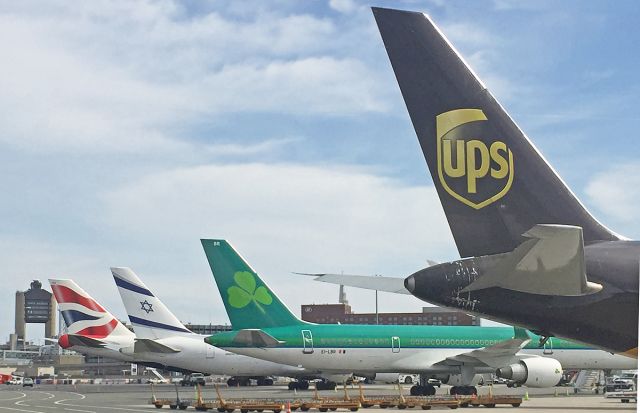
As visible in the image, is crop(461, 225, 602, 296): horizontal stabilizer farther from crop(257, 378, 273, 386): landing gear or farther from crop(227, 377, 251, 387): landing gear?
crop(257, 378, 273, 386): landing gear

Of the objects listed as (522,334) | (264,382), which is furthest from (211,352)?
(264,382)

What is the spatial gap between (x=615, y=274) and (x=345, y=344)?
3366 cm

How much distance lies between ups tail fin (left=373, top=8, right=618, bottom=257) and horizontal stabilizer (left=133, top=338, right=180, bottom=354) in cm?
3739

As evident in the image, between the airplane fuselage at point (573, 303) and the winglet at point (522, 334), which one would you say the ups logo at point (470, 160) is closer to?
the airplane fuselage at point (573, 303)

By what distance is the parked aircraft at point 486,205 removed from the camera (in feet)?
34.7

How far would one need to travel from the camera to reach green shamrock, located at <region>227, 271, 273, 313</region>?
41375 millimetres

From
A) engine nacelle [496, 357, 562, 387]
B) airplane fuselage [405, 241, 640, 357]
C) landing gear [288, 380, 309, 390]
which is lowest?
landing gear [288, 380, 309, 390]

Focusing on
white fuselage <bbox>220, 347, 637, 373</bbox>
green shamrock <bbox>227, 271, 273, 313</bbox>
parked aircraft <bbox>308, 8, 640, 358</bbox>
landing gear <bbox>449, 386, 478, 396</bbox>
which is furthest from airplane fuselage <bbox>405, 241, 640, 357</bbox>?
Answer: landing gear <bbox>449, 386, 478, 396</bbox>

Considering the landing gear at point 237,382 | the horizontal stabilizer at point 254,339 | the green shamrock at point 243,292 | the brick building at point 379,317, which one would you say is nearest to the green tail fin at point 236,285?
the green shamrock at point 243,292

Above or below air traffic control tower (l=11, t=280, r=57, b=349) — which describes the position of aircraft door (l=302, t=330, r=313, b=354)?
below

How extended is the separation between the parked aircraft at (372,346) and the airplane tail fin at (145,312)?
911cm

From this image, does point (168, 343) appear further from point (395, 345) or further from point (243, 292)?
point (395, 345)

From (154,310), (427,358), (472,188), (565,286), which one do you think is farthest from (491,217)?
(154,310)

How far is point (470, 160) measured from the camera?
35.9ft
